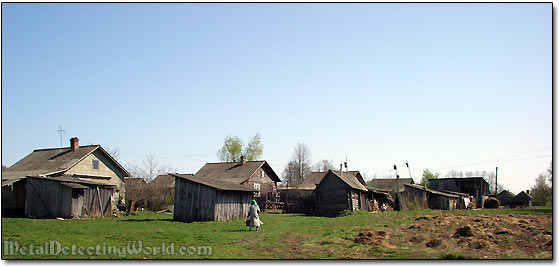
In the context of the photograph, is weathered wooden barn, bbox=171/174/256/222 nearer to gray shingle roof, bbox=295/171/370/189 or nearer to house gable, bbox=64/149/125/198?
house gable, bbox=64/149/125/198

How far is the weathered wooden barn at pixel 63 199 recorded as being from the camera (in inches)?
1339

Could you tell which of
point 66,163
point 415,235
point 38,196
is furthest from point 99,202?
point 415,235

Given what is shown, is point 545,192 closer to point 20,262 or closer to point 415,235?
point 415,235

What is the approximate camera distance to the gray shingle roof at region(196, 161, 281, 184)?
60.6m

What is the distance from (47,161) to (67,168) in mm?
3754

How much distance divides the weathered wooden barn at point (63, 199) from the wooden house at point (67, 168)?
1844 mm

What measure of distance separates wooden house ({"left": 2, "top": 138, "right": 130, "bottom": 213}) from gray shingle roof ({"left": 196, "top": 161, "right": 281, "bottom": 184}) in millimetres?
16637

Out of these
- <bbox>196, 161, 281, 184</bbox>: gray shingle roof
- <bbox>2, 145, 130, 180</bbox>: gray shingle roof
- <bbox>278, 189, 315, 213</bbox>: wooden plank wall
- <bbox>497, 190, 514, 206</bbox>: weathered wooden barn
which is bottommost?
<bbox>497, 190, 514, 206</bbox>: weathered wooden barn

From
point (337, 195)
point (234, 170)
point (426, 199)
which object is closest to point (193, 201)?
point (337, 195)

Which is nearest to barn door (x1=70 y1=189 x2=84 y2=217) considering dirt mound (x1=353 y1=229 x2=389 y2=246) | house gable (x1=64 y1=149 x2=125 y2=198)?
house gable (x1=64 y1=149 x2=125 y2=198)

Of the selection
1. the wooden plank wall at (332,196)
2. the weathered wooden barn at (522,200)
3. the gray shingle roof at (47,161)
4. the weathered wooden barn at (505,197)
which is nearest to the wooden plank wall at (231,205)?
the wooden plank wall at (332,196)

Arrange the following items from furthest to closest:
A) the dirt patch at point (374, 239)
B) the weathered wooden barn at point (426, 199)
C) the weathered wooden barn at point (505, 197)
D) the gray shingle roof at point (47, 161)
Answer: the weathered wooden barn at point (505, 197)
the weathered wooden barn at point (426, 199)
the gray shingle roof at point (47, 161)
the dirt patch at point (374, 239)

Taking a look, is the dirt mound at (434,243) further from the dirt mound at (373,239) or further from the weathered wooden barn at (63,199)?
the weathered wooden barn at (63,199)

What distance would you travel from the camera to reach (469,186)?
232ft
